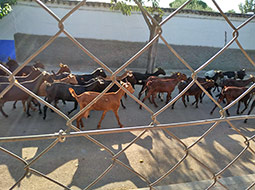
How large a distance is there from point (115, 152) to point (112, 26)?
914 cm

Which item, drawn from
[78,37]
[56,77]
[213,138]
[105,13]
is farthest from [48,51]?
[213,138]

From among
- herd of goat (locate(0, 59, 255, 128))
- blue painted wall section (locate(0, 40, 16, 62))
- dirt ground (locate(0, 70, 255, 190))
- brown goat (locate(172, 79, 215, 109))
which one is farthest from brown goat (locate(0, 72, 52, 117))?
blue painted wall section (locate(0, 40, 16, 62))

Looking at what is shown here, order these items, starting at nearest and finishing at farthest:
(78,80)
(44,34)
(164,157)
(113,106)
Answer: (164,157), (113,106), (78,80), (44,34)

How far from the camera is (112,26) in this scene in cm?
1137

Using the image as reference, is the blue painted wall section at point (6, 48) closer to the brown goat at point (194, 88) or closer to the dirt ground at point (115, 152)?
the dirt ground at point (115, 152)

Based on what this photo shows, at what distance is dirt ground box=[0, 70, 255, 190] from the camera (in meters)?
2.95

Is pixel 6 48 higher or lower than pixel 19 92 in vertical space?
higher

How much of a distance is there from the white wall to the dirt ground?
23.4 feet

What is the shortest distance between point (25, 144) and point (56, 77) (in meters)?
2.76

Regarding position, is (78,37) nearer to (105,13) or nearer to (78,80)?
(105,13)

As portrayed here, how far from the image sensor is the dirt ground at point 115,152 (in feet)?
9.68

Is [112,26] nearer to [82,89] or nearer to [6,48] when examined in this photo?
[6,48]

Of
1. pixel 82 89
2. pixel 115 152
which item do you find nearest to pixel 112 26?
pixel 82 89

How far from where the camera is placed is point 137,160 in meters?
3.44
